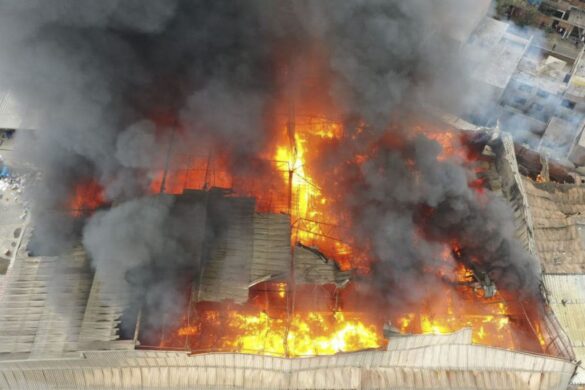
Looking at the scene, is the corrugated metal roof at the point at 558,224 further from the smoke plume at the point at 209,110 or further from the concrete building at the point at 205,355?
the concrete building at the point at 205,355

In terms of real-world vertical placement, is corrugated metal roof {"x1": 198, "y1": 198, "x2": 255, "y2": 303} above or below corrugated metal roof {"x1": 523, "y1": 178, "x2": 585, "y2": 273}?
below

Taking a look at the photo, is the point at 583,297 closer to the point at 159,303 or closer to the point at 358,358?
the point at 358,358

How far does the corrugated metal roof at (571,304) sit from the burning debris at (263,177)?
0.77 meters

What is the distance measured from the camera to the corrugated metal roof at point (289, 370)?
909 centimetres

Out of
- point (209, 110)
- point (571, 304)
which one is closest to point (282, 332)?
point (209, 110)

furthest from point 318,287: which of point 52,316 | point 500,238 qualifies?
point 52,316

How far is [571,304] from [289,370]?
757 centimetres

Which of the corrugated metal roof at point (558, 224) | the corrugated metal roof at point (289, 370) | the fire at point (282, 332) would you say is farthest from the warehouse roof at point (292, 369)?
the corrugated metal roof at point (558, 224)

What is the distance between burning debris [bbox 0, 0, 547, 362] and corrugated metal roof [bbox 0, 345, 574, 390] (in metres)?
0.56

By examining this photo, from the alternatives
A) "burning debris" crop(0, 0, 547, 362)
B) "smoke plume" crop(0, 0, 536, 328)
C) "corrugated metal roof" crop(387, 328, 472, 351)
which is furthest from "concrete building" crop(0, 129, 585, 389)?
"smoke plume" crop(0, 0, 536, 328)

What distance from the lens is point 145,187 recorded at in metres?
11.7

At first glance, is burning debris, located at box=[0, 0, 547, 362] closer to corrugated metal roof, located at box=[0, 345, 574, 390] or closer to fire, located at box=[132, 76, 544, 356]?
fire, located at box=[132, 76, 544, 356]

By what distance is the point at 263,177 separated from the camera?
12.8 m

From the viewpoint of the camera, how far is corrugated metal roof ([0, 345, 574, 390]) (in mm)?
9094
